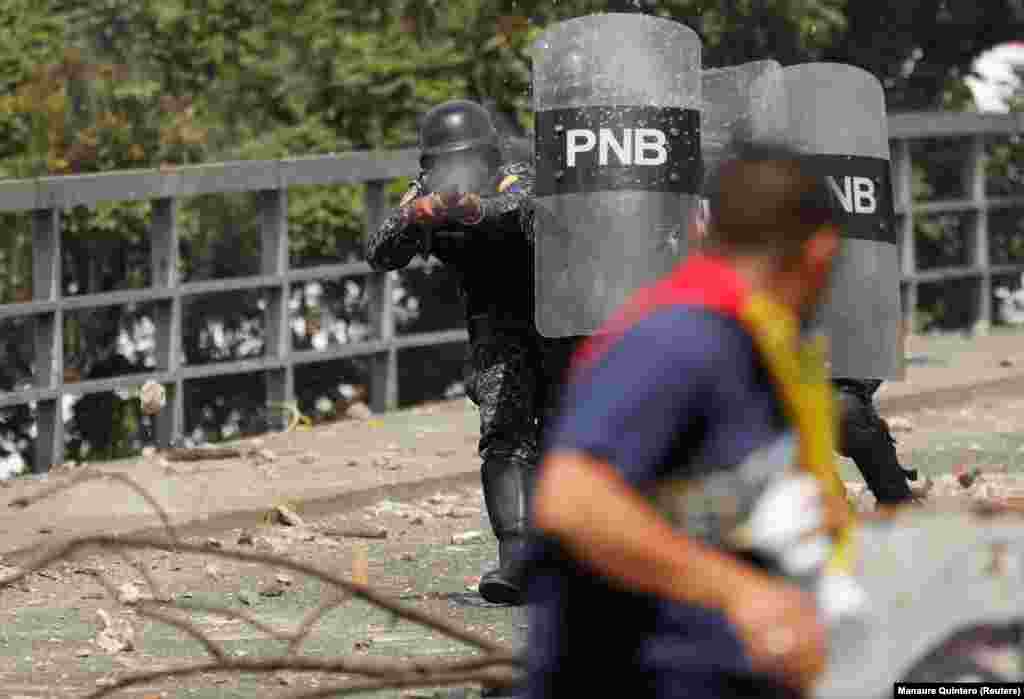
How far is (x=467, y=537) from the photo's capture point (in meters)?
9.73

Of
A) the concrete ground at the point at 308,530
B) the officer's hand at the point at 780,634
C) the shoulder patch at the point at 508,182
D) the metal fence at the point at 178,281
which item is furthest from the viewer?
the metal fence at the point at 178,281

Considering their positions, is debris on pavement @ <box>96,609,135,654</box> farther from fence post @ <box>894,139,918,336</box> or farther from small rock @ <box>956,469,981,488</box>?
fence post @ <box>894,139,918,336</box>

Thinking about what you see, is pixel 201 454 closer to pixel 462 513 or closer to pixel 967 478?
pixel 462 513

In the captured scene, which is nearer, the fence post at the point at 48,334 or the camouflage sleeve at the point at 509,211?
the camouflage sleeve at the point at 509,211

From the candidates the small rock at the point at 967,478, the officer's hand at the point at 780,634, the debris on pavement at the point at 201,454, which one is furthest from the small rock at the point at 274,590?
the officer's hand at the point at 780,634

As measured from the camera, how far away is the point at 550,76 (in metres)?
7.96

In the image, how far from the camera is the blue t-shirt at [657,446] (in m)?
3.29

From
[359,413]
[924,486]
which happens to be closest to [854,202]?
[924,486]

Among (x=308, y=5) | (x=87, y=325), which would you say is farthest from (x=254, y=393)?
(x=308, y=5)

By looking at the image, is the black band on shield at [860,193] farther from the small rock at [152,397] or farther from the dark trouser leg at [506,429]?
the small rock at [152,397]

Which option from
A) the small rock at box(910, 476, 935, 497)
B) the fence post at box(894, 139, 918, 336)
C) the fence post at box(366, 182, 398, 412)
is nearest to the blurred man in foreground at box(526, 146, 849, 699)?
the small rock at box(910, 476, 935, 497)

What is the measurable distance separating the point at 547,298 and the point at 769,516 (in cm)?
446

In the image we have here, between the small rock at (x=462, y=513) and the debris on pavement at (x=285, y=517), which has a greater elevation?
the debris on pavement at (x=285, y=517)

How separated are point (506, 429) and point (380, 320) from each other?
5600mm
